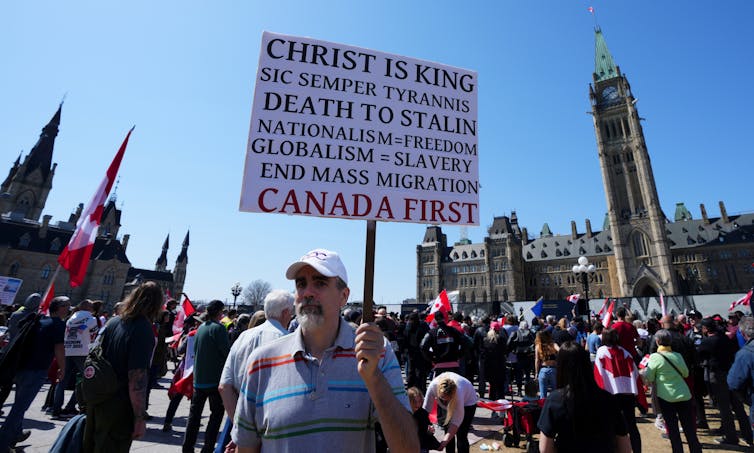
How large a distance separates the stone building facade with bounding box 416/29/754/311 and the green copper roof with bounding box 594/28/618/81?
21 centimetres

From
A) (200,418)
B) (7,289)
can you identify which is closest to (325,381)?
(200,418)

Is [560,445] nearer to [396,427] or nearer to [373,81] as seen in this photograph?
[396,427]

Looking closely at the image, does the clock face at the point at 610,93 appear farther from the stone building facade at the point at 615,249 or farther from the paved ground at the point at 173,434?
the paved ground at the point at 173,434

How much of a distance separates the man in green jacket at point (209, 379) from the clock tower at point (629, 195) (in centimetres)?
6937

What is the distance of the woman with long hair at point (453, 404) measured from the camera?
4766 millimetres

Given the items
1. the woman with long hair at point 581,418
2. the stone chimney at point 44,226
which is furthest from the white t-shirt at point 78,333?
the stone chimney at point 44,226

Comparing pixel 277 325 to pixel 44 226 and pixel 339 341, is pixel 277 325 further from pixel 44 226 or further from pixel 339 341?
pixel 44 226

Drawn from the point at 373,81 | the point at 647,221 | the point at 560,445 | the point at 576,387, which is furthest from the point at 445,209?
the point at 647,221

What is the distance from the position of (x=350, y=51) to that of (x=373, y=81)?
0.34 m

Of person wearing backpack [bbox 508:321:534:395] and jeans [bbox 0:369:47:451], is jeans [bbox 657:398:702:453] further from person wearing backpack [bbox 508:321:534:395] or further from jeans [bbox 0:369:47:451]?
jeans [bbox 0:369:47:451]

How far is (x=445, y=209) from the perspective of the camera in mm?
2895

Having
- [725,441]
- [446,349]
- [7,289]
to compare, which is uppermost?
[7,289]

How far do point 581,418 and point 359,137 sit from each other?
2.98 m

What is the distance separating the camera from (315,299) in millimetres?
2057
